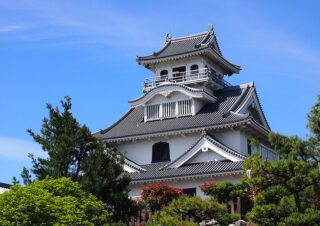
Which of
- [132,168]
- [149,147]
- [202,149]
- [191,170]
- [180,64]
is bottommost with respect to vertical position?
[191,170]

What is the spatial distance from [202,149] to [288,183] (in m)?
14.6

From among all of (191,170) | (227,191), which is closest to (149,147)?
(191,170)

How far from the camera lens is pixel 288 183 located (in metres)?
16.8

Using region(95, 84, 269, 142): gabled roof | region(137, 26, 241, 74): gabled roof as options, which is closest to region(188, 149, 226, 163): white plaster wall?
region(95, 84, 269, 142): gabled roof

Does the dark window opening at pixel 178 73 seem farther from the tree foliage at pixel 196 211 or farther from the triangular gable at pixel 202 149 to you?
the tree foliage at pixel 196 211

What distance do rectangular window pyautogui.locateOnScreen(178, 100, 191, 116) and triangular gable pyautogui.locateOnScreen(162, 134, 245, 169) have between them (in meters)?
4.61

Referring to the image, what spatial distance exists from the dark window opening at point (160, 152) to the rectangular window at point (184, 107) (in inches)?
111

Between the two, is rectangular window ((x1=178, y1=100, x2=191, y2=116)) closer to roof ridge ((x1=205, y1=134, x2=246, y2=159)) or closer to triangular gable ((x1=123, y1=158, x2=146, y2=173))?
roof ridge ((x1=205, y1=134, x2=246, y2=159))

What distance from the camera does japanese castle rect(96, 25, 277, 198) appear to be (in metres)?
30.9

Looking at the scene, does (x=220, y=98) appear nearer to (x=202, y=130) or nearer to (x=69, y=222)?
(x=202, y=130)

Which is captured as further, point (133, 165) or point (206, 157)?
point (133, 165)

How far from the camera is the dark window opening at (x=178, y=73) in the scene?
38562mm

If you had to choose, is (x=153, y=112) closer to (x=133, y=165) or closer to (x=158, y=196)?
(x=133, y=165)

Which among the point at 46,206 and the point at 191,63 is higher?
the point at 191,63
